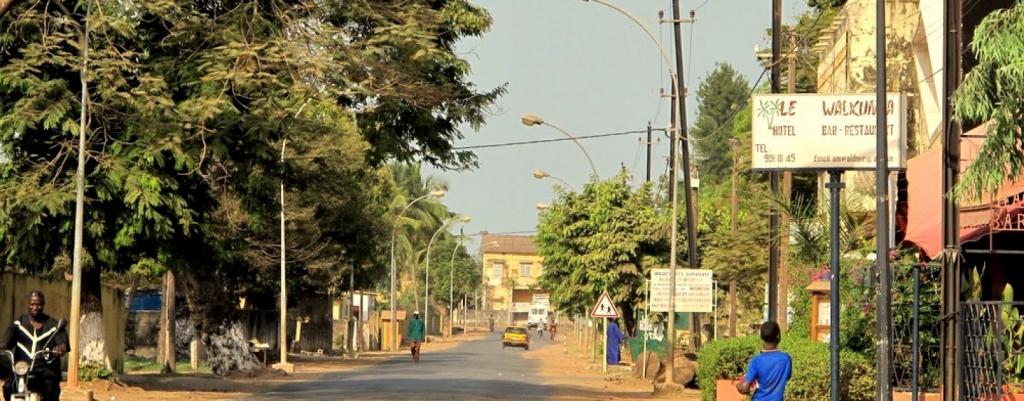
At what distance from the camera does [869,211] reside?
111ft

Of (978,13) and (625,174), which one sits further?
(625,174)

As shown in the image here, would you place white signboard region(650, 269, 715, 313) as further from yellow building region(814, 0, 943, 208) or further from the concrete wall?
the concrete wall

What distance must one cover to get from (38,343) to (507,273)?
571 feet

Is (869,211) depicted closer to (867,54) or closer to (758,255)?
(867,54)

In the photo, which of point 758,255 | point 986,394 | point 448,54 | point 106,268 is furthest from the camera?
point 758,255

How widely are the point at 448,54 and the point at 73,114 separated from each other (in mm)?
7713

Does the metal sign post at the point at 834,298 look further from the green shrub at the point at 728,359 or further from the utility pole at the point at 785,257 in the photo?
the utility pole at the point at 785,257

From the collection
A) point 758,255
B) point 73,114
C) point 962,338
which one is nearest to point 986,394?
point 962,338

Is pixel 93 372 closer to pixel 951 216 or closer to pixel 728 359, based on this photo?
pixel 728 359

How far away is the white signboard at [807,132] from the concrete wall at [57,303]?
1707 centimetres

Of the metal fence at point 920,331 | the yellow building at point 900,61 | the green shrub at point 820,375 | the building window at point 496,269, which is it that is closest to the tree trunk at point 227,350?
the yellow building at point 900,61

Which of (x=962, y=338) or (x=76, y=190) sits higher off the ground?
(x=76, y=190)

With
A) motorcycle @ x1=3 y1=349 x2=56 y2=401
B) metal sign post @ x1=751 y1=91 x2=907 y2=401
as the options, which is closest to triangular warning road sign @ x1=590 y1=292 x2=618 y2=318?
metal sign post @ x1=751 y1=91 x2=907 y2=401

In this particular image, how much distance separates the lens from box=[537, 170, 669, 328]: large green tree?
55.0 m
